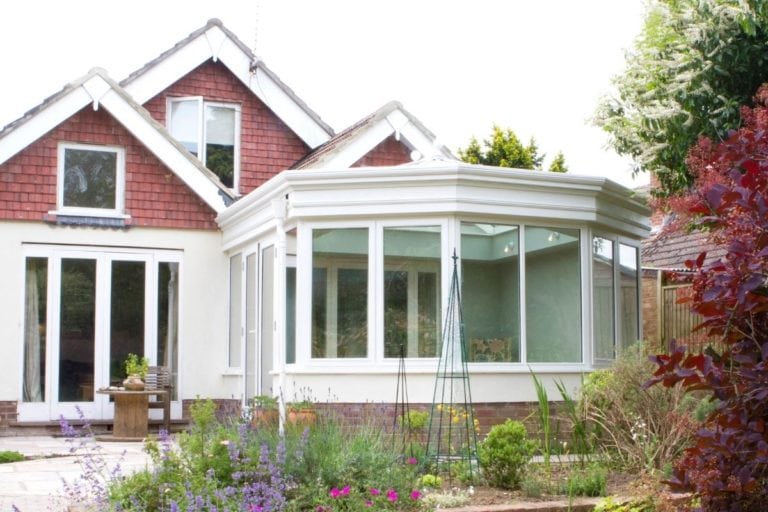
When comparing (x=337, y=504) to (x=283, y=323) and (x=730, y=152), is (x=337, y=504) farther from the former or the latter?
(x=283, y=323)

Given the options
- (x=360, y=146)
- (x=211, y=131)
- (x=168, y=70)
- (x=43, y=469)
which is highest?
(x=168, y=70)

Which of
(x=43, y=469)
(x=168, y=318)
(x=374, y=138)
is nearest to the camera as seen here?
(x=43, y=469)

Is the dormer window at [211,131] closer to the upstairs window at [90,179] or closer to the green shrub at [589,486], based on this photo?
the upstairs window at [90,179]

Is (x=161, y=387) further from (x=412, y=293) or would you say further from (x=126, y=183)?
(x=412, y=293)

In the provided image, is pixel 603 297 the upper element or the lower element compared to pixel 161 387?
upper

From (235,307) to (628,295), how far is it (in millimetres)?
5561

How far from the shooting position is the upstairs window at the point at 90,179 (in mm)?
14633

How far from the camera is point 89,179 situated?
1480cm

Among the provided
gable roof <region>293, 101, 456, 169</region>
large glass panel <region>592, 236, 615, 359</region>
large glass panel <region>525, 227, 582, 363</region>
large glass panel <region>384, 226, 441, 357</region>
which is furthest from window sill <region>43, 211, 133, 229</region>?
large glass panel <region>592, 236, 615, 359</region>

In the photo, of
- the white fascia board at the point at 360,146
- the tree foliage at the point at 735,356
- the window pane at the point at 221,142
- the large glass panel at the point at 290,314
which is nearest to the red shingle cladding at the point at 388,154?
the white fascia board at the point at 360,146

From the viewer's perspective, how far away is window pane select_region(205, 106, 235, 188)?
55.3ft

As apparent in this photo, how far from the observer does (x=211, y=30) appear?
16828mm

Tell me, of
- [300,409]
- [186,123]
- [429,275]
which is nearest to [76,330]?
[186,123]

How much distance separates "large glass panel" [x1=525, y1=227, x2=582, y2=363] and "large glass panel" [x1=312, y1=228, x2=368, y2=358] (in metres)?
1.88
